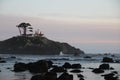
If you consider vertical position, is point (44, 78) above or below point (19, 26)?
below

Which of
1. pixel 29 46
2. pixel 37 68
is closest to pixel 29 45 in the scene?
pixel 29 46

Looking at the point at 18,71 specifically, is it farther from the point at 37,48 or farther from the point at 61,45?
the point at 61,45

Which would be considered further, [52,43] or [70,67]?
[52,43]

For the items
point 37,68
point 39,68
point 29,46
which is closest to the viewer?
point 39,68

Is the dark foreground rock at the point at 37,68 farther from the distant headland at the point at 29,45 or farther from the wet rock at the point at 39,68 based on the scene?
the distant headland at the point at 29,45

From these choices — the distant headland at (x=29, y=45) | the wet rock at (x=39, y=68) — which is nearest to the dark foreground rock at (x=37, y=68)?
the wet rock at (x=39, y=68)

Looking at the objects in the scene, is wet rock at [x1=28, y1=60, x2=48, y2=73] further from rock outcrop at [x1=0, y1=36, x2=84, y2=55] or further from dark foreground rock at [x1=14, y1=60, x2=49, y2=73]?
rock outcrop at [x1=0, y1=36, x2=84, y2=55]

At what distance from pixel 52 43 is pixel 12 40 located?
1816 cm

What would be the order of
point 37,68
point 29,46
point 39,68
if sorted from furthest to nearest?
1. point 29,46
2. point 37,68
3. point 39,68

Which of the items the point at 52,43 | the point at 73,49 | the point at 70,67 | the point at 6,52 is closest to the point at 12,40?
the point at 6,52

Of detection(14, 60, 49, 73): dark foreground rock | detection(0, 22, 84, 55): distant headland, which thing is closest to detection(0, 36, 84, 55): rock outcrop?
detection(0, 22, 84, 55): distant headland

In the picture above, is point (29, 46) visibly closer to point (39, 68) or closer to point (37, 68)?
point (37, 68)

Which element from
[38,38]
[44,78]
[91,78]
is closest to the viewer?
[44,78]

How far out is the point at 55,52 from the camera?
526 feet
